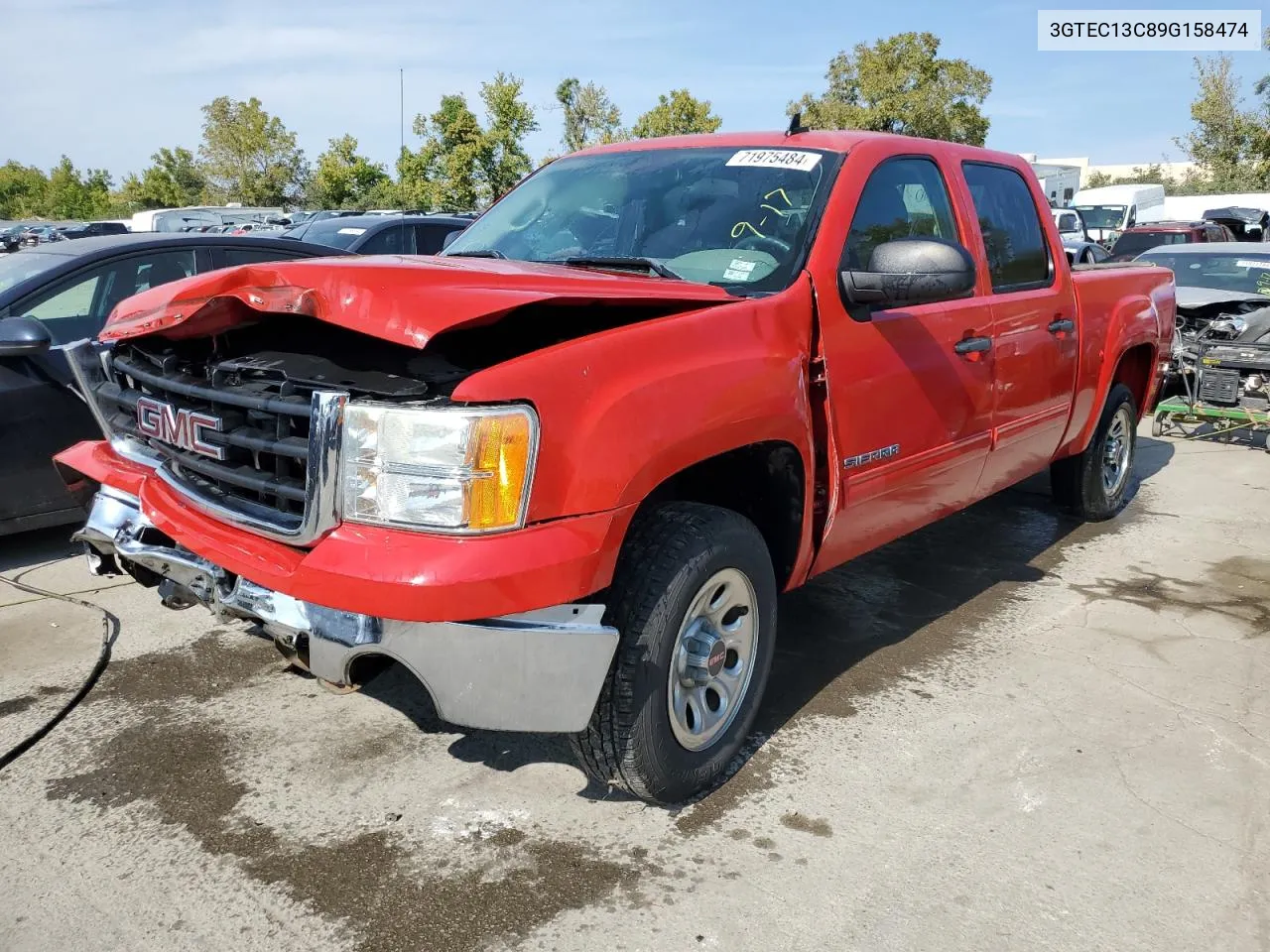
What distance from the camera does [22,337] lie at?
4480 mm

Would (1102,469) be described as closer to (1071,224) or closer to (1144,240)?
(1144,240)

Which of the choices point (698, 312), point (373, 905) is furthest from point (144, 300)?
point (373, 905)

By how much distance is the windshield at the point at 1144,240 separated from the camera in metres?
18.0

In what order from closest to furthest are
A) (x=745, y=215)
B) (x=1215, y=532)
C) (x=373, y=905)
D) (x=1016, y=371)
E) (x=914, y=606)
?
1. (x=373, y=905)
2. (x=745, y=215)
3. (x=1016, y=371)
4. (x=914, y=606)
5. (x=1215, y=532)

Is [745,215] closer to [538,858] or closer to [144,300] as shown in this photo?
[144,300]

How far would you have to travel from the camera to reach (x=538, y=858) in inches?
108

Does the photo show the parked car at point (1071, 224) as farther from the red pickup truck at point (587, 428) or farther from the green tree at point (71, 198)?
the green tree at point (71, 198)

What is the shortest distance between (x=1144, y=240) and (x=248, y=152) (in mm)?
41642

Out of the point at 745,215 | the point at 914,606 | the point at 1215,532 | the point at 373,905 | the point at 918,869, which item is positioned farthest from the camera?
the point at 1215,532

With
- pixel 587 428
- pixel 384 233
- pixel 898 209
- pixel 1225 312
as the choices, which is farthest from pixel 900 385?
pixel 384 233

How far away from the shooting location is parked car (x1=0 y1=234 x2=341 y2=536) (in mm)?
4746

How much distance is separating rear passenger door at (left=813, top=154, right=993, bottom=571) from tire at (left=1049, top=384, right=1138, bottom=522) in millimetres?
1921

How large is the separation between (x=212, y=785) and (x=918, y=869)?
2013 millimetres

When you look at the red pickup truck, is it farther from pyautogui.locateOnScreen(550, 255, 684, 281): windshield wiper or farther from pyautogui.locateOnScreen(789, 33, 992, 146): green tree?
pyautogui.locateOnScreen(789, 33, 992, 146): green tree
